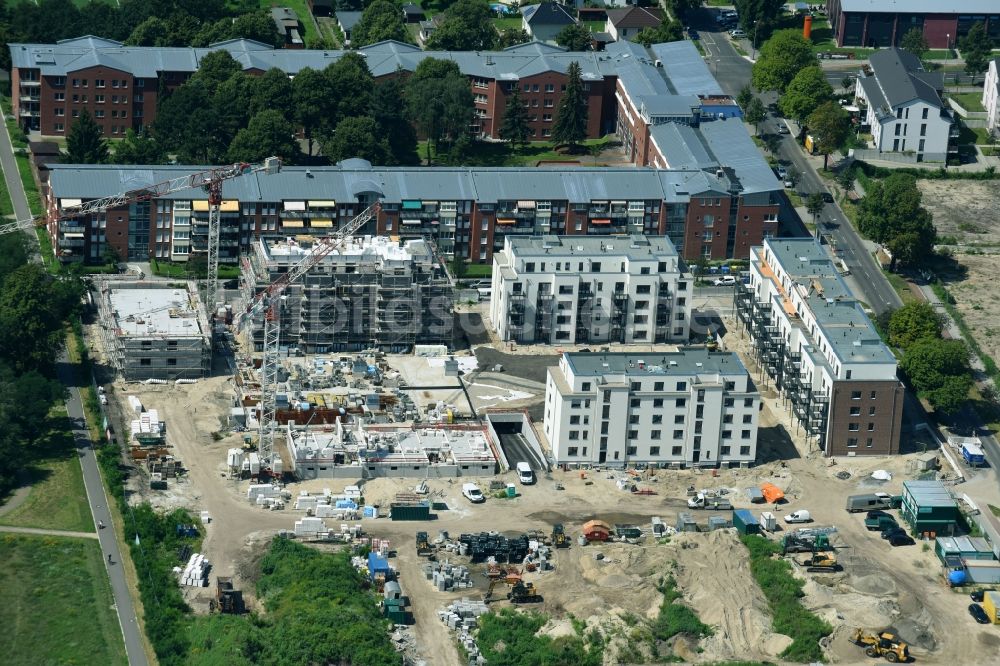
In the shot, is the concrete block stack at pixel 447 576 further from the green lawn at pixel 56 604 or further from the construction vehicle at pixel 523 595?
the green lawn at pixel 56 604

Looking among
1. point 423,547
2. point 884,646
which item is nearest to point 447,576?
point 423,547

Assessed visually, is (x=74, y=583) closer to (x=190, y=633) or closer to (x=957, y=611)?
(x=190, y=633)

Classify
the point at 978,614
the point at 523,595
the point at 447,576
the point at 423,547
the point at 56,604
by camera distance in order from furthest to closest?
1. the point at 423,547
2. the point at 447,576
3. the point at 978,614
4. the point at 523,595
5. the point at 56,604

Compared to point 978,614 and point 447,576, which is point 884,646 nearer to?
point 978,614

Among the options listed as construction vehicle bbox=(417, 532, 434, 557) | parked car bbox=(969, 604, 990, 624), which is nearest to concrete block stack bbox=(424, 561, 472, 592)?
construction vehicle bbox=(417, 532, 434, 557)

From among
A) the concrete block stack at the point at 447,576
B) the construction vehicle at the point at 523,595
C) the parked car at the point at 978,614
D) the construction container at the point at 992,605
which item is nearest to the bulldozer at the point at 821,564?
the parked car at the point at 978,614

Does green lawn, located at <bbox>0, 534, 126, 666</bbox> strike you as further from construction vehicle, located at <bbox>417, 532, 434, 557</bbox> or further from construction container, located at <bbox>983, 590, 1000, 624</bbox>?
construction container, located at <bbox>983, 590, 1000, 624</bbox>
